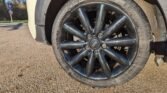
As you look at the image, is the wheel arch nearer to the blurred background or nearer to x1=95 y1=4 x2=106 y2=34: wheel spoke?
x1=95 y1=4 x2=106 y2=34: wheel spoke

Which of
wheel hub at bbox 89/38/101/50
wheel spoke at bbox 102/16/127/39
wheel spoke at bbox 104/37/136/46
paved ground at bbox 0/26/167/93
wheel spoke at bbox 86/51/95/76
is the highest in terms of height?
wheel spoke at bbox 102/16/127/39

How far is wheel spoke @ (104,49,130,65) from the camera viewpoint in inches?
136

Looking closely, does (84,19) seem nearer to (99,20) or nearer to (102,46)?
(99,20)

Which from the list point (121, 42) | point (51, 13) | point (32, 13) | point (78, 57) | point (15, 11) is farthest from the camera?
point (15, 11)

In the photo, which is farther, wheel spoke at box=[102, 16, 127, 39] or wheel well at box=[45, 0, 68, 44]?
wheel well at box=[45, 0, 68, 44]

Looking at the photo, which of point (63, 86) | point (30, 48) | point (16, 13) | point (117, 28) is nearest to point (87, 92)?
point (63, 86)

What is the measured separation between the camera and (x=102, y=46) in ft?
11.6

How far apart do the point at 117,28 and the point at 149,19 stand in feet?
1.09

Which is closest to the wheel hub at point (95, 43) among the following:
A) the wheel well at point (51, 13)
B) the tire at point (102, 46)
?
the tire at point (102, 46)

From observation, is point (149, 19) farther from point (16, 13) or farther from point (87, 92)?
point (16, 13)

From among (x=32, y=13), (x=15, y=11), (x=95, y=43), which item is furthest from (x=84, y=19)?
(x=15, y=11)

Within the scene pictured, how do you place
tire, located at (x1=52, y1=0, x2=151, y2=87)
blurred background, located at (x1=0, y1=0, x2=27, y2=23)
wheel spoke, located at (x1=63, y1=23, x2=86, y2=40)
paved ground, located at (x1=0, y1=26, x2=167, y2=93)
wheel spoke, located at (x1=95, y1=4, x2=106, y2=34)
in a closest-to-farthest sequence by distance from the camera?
tire, located at (x1=52, y1=0, x2=151, y2=87) < wheel spoke, located at (x1=95, y1=4, x2=106, y2=34) < wheel spoke, located at (x1=63, y1=23, x2=86, y2=40) < paved ground, located at (x1=0, y1=26, x2=167, y2=93) < blurred background, located at (x1=0, y1=0, x2=27, y2=23)

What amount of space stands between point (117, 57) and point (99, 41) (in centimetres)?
25

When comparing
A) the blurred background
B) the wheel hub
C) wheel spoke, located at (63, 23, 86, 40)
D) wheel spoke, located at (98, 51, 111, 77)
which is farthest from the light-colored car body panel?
the blurred background
